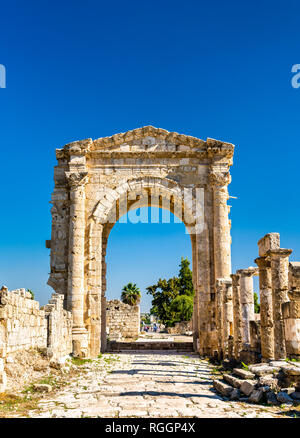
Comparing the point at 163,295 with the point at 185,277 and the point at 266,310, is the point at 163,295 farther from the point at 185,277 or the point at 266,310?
the point at 266,310

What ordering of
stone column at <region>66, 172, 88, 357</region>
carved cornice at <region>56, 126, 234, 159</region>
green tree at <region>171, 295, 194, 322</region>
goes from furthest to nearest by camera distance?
green tree at <region>171, 295, 194, 322</region> < carved cornice at <region>56, 126, 234, 159</region> < stone column at <region>66, 172, 88, 357</region>

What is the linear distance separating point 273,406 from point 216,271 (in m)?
9.17

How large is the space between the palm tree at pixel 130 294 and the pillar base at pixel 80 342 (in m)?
21.5

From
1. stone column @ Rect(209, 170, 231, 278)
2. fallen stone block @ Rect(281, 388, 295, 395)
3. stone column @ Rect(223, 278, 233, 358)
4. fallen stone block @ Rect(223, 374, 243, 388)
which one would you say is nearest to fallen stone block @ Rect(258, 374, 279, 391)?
fallen stone block @ Rect(281, 388, 295, 395)

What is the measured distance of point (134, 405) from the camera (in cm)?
684

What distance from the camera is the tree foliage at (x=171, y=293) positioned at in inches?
1639

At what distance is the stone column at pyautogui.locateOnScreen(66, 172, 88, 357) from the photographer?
15.1m

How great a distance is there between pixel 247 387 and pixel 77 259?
9175mm

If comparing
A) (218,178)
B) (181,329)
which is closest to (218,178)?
(218,178)

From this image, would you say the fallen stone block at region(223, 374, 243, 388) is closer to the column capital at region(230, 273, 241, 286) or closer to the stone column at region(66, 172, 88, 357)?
the column capital at region(230, 273, 241, 286)

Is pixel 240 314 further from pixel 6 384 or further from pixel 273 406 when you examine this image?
pixel 6 384

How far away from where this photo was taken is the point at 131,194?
17.2 metres

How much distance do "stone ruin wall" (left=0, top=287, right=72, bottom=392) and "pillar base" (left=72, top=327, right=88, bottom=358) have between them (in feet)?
2.08
